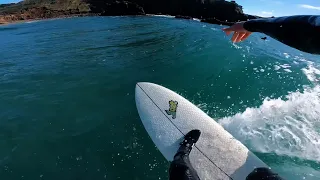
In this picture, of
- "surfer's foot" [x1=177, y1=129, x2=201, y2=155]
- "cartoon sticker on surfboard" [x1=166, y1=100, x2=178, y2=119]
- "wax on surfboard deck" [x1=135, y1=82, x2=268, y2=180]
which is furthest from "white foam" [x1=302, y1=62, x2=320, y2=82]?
"surfer's foot" [x1=177, y1=129, x2=201, y2=155]

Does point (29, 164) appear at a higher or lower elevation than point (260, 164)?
lower

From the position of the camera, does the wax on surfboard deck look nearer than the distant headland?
Yes

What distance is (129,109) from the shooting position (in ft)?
24.9

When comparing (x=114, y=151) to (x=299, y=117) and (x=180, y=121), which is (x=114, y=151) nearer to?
(x=180, y=121)

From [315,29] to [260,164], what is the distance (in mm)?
3255

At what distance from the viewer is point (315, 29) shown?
2.59m

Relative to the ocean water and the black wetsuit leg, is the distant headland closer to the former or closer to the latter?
the ocean water

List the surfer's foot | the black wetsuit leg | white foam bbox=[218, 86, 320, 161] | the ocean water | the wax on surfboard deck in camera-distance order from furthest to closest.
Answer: white foam bbox=[218, 86, 320, 161] → the ocean water → the surfer's foot → the wax on surfboard deck → the black wetsuit leg

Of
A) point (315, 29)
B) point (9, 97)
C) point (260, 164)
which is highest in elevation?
point (315, 29)

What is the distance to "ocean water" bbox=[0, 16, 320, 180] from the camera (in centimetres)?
559

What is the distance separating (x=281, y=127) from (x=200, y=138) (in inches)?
107

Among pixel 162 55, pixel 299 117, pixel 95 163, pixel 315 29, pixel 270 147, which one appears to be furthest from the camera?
pixel 162 55

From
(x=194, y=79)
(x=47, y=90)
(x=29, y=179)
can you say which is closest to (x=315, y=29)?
(x=29, y=179)

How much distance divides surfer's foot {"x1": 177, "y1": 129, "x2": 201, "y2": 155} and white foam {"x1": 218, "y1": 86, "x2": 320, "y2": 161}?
4.69 ft
